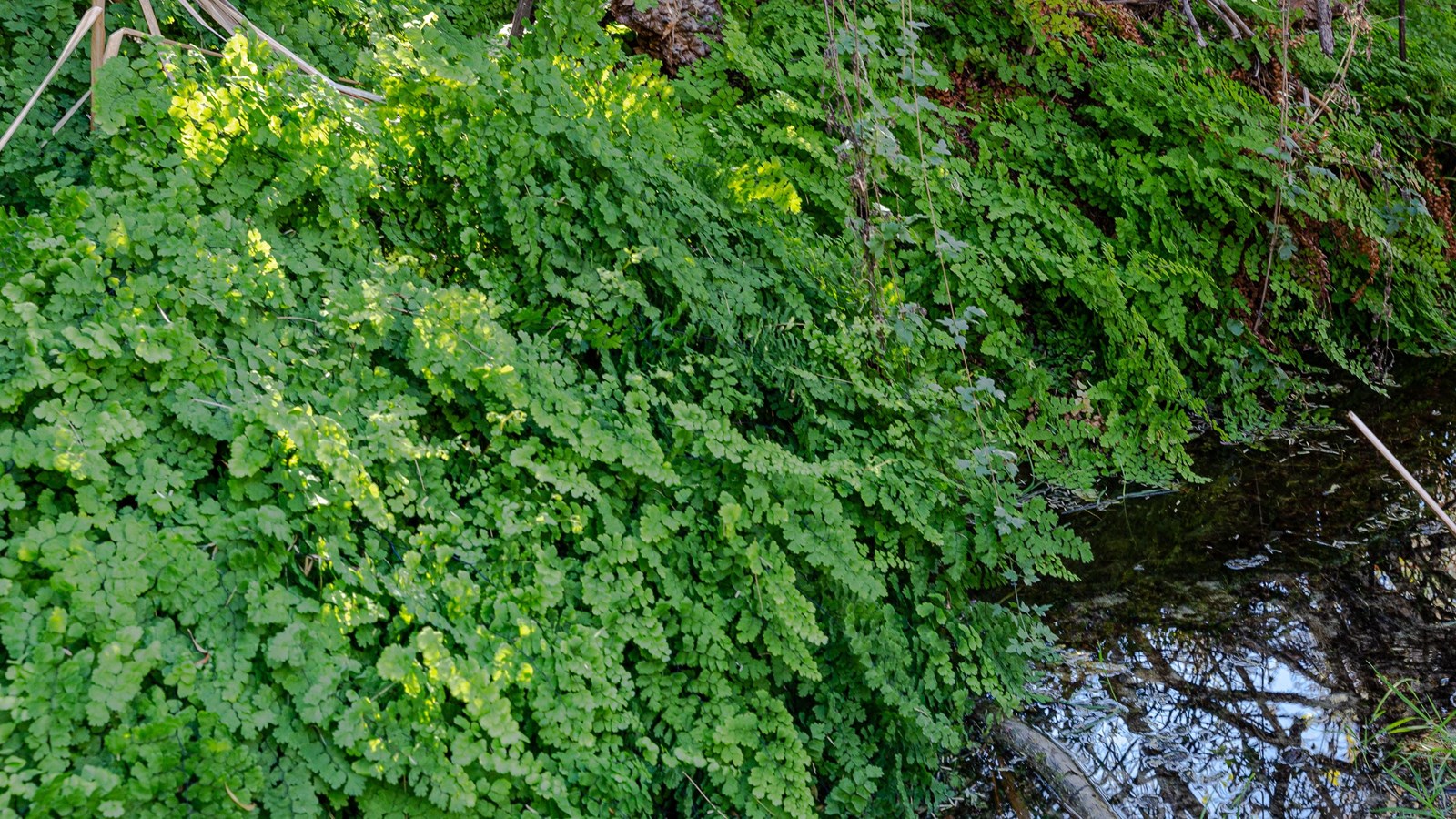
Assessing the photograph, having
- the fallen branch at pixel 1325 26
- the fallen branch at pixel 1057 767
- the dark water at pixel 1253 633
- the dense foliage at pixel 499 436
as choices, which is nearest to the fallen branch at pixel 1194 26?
the fallen branch at pixel 1325 26

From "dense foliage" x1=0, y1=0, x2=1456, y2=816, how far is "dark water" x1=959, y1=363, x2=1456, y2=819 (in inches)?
13.2

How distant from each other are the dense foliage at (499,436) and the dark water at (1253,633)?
334mm

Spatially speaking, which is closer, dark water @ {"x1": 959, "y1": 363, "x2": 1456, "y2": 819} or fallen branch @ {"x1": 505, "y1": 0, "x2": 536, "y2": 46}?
dark water @ {"x1": 959, "y1": 363, "x2": 1456, "y2": 819}

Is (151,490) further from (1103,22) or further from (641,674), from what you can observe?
(1103,22)

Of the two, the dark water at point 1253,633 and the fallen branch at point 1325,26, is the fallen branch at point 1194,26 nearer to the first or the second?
the fallen branch at point 1325,26

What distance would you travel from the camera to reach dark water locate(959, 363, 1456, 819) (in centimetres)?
341

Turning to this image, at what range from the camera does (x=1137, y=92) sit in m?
5.73

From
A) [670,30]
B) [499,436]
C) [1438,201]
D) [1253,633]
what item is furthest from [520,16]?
[1438,201]

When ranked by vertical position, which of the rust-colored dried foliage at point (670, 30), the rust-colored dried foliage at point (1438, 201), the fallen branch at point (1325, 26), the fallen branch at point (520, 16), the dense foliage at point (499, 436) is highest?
the fallen branch at point (1325, 26)

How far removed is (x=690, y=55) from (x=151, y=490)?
3344 millimetres

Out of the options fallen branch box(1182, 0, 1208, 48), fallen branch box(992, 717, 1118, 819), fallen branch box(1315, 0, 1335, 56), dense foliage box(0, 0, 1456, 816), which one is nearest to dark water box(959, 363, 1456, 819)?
fallen branch box(992, 717, 1118, 819)

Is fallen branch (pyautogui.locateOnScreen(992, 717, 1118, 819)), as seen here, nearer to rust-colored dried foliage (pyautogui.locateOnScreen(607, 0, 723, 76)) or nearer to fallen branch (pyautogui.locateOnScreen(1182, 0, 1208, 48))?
rust-colored dried foliage (pyautogui.locateOnScreen(607, 0, 723, 76))

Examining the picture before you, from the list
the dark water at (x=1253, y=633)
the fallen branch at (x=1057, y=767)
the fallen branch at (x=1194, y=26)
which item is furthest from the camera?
the fallen branch at (x=1194, y=26)

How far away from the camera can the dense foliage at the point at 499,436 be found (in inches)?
94.3
